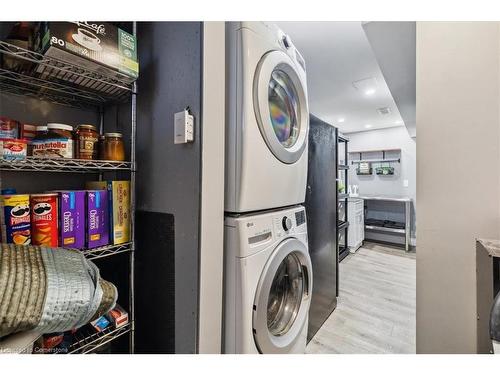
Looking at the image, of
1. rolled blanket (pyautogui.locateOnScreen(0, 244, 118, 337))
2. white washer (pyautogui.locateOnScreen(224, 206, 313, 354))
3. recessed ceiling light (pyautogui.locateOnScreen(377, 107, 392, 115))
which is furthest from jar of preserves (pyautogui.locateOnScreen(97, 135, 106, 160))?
recessed ceiling light (pyautogui.locateOnScreen(377, 107, 392, 115))

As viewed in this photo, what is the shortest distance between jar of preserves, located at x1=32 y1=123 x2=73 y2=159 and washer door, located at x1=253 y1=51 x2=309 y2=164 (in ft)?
2.38

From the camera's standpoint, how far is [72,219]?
86cm

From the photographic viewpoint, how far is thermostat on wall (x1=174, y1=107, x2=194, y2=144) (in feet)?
2.58

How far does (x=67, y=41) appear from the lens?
29.0 inches

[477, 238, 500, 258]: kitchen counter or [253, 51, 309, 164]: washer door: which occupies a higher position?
[253, 51, 309, 164]: washer door

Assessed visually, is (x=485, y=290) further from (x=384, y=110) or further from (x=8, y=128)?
(x=384, y=110)

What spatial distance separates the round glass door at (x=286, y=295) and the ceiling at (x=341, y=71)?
1551 mm

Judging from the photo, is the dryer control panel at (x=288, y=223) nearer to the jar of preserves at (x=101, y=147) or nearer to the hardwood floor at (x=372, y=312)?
the jar of preserves at (x=101, y=147)

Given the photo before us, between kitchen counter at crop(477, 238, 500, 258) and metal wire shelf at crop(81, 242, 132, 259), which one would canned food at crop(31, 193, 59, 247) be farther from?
kitchen counter at crop(477, 238, 500, 258)

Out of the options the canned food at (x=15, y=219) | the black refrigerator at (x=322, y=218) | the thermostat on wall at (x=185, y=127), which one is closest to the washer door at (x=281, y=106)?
the thermostat on wall at (x=185, y=127)

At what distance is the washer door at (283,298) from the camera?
90 cm

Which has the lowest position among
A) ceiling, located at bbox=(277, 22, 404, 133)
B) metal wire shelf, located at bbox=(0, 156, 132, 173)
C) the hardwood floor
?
the hardwood floor

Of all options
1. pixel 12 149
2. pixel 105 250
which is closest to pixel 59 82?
pixel 12 149

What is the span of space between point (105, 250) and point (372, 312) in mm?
2099
